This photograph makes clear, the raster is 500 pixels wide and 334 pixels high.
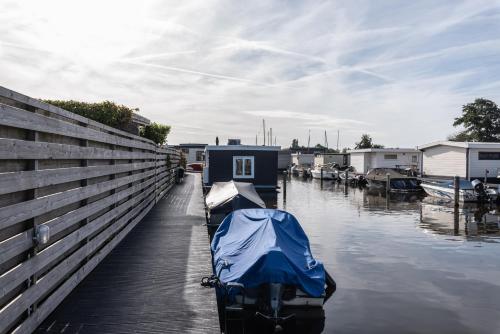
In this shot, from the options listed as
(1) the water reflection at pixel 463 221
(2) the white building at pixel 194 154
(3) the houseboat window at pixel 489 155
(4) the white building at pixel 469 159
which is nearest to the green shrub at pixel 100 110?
(1) the water reflection at pixel 463 221

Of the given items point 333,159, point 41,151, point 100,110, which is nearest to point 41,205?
point 41,151

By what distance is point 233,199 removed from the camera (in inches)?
733

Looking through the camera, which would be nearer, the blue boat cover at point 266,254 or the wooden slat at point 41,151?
the wooden slat at point 41,151

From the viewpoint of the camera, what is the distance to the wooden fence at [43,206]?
448 centimetres

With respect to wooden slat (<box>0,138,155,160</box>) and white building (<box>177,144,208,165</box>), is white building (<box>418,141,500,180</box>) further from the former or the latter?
white building (<box>177,144,208,165</box>)

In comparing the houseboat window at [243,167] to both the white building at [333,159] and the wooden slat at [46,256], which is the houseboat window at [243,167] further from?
the white building at [333,159]

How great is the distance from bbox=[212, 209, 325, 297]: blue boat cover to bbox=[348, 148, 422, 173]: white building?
155 feet

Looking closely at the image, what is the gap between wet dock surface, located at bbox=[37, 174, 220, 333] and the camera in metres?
5.97

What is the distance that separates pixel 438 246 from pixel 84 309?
16.6 m

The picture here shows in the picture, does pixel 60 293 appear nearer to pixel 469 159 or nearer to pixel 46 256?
pixel 46 256

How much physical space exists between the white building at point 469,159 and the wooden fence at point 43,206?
134 ft

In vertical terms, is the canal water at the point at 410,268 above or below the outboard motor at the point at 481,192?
below

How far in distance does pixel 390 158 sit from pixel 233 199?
1694 inches

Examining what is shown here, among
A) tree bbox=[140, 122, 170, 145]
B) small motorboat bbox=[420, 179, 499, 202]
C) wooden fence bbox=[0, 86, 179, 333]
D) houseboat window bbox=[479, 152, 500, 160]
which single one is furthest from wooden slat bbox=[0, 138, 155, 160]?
houseboat window bbox=[479, 152, 500, 160]
